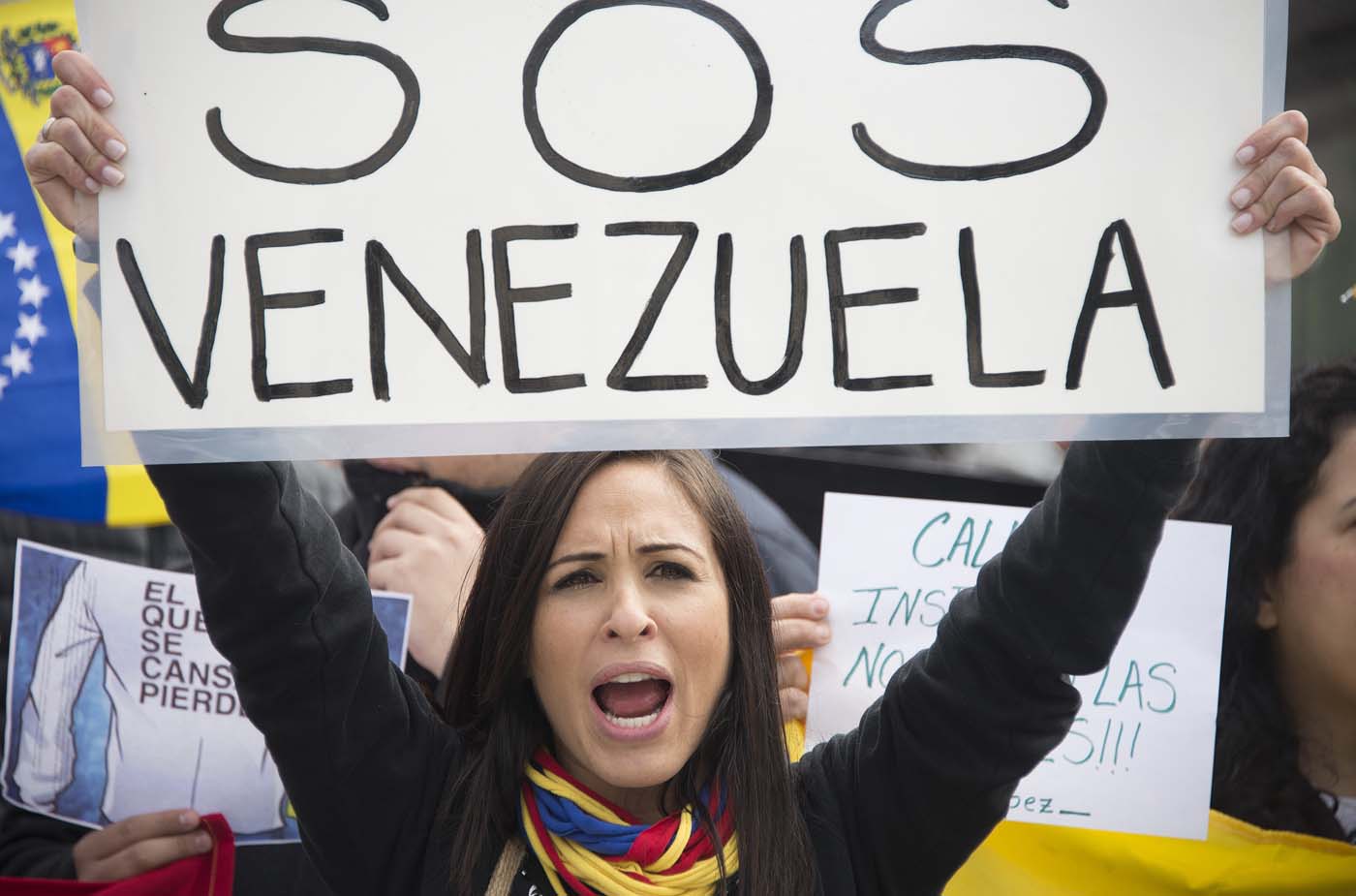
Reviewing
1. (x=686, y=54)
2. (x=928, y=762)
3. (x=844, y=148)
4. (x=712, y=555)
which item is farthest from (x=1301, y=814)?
(x=686, y=54)

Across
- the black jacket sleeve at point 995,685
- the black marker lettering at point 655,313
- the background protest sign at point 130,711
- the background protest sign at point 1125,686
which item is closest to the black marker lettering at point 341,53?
the black marker lettering at point 655,313

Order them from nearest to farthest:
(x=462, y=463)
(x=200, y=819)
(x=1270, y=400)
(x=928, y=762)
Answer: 1. (x=1270, y=400)
2. (x=928, y=762)
3. (x=200, y=819)
4. (x=462, y=463)

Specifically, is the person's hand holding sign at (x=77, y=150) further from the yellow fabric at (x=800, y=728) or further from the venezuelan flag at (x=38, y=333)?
the yellow fabric at (x=800, y=728)

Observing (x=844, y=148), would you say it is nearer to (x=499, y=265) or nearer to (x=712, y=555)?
(x=499, y=265)

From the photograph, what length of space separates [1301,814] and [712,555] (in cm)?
115

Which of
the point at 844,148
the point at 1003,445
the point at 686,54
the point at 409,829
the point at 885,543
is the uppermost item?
the point at 686,54

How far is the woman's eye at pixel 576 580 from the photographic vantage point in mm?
1597

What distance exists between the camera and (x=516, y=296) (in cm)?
138

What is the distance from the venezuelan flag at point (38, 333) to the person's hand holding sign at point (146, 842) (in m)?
0.49

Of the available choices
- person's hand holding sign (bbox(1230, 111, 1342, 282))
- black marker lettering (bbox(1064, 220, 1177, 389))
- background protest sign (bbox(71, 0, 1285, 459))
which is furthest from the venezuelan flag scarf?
person's hand holding sign (bbox(1230, 111, 1342, 282))

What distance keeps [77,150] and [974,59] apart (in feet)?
3.14

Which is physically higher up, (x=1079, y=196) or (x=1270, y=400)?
(x=1079, y=196)

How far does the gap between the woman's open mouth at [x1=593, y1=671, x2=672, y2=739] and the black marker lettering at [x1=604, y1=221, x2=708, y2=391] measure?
0.37 meters

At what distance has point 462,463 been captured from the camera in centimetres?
222
